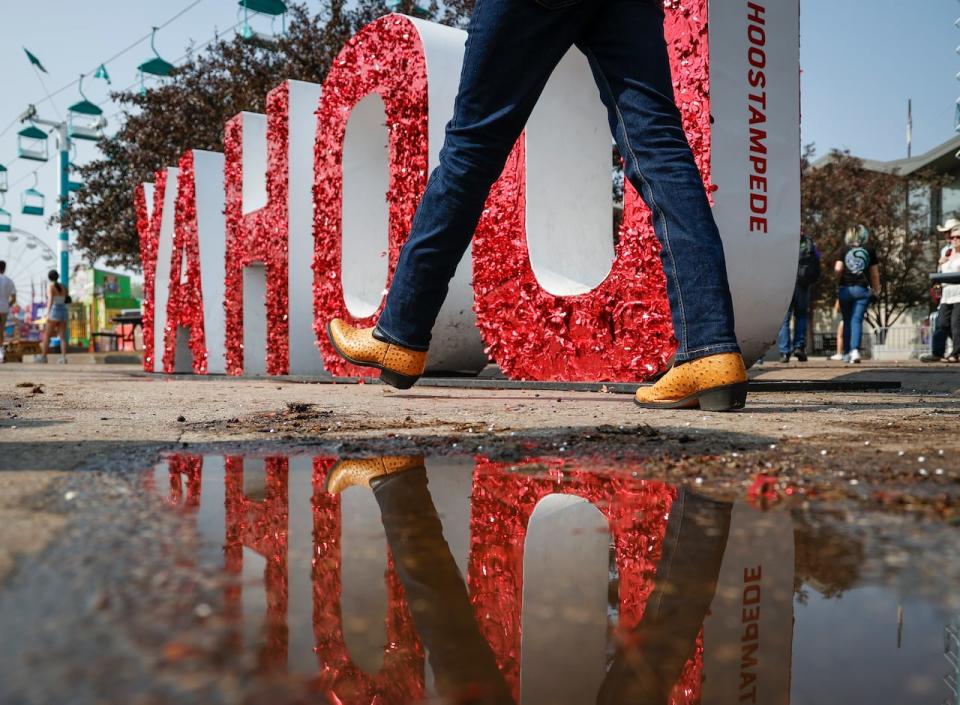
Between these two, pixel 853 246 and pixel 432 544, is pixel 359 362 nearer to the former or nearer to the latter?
pixel 432 544

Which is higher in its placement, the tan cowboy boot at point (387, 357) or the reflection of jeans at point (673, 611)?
the tan cowboy boot at point (387, 357)

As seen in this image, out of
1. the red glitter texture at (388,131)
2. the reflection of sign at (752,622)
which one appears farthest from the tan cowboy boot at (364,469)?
the red glitter texture at (388,131)

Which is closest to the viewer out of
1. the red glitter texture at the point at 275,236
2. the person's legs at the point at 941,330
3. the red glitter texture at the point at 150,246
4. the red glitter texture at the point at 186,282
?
the red glitter texture at the point at 275,236

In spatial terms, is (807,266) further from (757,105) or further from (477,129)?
(477,129)

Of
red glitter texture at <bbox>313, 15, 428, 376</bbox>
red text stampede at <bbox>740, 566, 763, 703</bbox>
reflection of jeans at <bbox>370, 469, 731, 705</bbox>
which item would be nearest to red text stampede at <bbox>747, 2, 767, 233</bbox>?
red glitter texture at <bbox>313, 15, 428, 376</bbox>

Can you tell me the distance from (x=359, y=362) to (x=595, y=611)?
2.80m

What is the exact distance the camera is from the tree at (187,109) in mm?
19656

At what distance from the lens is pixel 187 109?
21.3 meters

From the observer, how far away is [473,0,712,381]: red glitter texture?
4930 millimetres

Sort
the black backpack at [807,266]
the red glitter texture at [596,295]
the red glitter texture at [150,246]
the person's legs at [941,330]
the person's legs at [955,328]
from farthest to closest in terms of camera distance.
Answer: the red glitter texture at [150,246], the person's legs at [941,330], the black backpack at [807,266], the person's legs at [955,328], the red glitter texture at [596,295]

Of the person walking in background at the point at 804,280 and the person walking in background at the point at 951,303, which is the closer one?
the person walking in background at the point at 951,303

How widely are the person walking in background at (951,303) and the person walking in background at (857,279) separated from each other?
1.11 meters

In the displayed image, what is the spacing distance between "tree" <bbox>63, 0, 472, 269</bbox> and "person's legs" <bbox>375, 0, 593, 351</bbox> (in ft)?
57.1

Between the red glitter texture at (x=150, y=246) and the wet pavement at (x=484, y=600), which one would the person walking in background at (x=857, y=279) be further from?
the wet pavement at (x=484, y=600)
